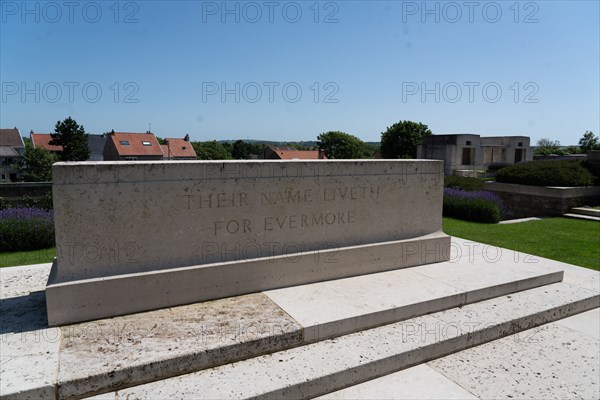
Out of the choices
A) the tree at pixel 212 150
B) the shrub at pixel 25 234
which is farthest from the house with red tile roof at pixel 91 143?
the shrub at pixel 25 234

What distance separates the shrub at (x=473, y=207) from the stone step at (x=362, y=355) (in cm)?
689

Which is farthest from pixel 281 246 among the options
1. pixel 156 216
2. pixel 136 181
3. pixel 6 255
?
pixel 6 255

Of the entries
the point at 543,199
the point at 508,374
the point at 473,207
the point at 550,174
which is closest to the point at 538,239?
the point at 473,207

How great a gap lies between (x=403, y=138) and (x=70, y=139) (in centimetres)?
4770

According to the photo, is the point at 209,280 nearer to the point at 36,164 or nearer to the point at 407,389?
the point at 407,389

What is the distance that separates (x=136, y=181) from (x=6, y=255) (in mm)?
5441

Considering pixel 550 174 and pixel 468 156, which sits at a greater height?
pixel 468 156

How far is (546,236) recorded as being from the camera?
31.6 ft

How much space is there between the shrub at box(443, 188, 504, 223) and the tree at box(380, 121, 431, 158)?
45.0 m

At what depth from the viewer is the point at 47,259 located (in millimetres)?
7062

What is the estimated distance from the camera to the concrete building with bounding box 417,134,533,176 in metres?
25.7

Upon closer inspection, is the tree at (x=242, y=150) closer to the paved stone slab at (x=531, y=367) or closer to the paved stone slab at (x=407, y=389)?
the paved stone slab at (x=531, y=367)

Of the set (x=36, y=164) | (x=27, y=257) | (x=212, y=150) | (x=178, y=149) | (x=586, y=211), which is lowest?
(x=27, y=257)

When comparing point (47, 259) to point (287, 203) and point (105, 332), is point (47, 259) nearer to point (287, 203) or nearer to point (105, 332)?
point (105, 332)
